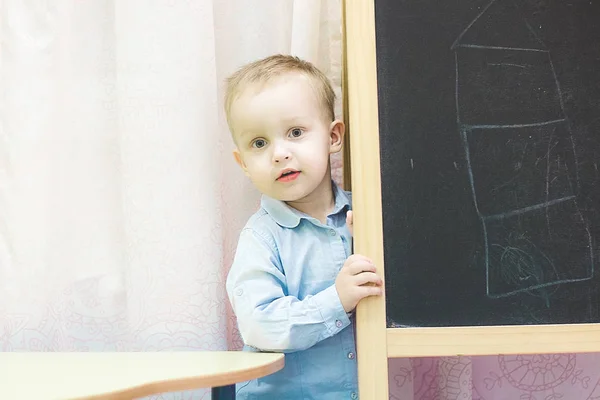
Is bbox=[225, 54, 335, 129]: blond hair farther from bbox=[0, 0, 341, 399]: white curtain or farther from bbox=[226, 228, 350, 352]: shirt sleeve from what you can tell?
bbox=[226, 228, 350, 352]: shirt sleeve

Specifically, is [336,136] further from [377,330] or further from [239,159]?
[377,330]

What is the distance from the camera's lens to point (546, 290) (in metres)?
1.21

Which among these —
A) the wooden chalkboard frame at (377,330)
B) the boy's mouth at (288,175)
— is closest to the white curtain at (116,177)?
the boy's mouth at (288,175)

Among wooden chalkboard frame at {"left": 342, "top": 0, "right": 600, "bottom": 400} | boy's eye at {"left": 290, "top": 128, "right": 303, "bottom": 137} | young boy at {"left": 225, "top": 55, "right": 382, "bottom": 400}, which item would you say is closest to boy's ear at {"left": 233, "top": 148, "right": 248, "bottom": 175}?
young boy at {"left": 225, "top": 55, "right": 382, "bottom": 400}

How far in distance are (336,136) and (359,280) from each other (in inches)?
14.8

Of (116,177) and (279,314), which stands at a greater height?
(116,177)

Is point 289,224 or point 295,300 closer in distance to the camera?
point 295,300

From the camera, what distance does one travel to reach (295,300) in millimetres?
1329


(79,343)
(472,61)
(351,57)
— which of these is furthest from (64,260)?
(472,61)

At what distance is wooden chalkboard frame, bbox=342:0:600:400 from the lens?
1188mm

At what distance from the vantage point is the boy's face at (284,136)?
1.38m

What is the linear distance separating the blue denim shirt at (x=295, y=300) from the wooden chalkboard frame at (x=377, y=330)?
110mm

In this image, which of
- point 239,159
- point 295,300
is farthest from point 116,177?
point 295,300

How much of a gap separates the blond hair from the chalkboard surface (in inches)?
8.8
